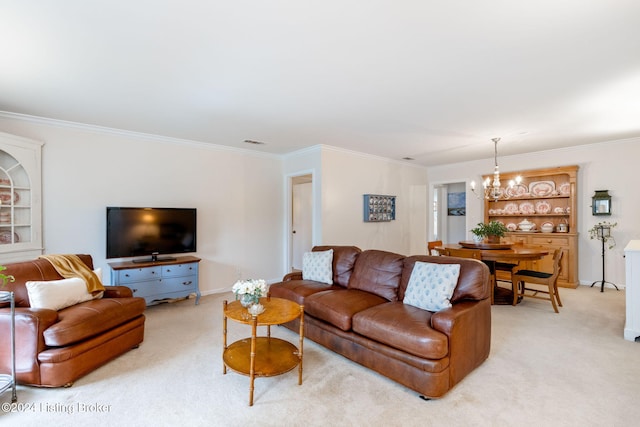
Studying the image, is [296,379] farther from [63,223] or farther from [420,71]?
[63,223]

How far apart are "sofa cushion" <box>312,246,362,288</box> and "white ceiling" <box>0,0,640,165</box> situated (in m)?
1.62

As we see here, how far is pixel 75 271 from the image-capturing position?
3006mm

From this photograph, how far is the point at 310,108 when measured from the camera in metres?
3.35

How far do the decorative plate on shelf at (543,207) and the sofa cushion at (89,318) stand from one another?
22.0ft

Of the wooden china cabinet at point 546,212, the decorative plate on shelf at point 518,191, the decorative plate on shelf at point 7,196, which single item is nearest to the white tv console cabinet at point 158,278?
the decorative plate on shelf at point 7,196

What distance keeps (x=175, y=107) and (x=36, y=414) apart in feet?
9.21

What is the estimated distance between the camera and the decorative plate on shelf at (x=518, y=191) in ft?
19.7

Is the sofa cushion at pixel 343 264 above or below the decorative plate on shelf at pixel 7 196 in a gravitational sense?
below

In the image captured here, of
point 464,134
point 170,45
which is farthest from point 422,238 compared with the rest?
point 170,45

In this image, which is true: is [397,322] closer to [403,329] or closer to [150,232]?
[403,329]

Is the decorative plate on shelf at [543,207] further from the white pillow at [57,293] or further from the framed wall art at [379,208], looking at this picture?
the white pillow at [57,293]

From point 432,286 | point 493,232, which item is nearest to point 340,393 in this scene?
point 432,286

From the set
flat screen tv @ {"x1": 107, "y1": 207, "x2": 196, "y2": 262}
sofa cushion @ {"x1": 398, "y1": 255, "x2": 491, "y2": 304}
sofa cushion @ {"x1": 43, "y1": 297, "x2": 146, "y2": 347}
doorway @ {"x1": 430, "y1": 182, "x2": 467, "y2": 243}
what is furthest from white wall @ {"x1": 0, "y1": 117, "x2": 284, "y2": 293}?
doorway @ {"x1": 430, "y1": 182, "x2": 467, "y2": 243}

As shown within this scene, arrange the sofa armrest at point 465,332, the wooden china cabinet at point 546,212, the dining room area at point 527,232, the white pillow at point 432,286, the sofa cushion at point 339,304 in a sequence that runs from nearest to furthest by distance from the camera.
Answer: the sofa armrest at point 465,332 → the white pillow at point 432,286 → the sofa cushion at point 339,304 → the dining room area at point 527,232 → the wooden china cabinet at point 546,212
